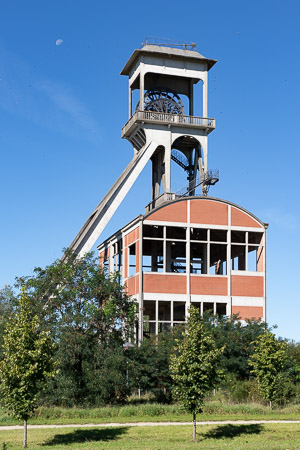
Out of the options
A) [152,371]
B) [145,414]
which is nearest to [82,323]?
[152,371]

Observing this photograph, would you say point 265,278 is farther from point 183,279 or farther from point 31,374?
point 31,374

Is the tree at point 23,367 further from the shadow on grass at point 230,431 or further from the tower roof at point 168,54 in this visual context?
the tower roof at point 168,54

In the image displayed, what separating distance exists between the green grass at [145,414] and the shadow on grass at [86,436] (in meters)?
2.22

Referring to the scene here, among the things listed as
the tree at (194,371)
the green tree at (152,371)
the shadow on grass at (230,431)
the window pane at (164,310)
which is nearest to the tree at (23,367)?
the tree at (194,371)

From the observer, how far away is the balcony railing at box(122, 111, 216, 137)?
50.2m

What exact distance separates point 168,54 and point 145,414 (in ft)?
107

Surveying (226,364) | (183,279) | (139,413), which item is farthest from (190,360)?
(183,279)

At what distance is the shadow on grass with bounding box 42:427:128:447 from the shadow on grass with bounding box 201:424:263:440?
10.8ft

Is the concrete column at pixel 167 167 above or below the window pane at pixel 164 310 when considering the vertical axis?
above

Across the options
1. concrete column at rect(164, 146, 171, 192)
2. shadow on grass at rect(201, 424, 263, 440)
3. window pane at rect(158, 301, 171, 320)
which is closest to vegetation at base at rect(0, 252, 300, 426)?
shadow on grass at rect(201, 424, 263, 440)

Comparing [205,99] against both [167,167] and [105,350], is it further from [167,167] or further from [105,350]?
[105,350]

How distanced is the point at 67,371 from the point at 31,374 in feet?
28.4

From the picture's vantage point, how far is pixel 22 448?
69.1ft

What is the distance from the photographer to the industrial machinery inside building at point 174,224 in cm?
4228
